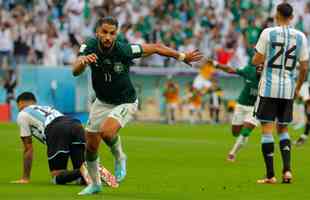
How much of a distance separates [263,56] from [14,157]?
6.76 m

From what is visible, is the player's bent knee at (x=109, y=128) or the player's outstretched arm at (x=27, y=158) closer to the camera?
the player's bent knee at (x=109, y=128)

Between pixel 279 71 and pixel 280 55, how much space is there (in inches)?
9.3

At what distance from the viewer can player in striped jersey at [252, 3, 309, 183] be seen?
1466cm

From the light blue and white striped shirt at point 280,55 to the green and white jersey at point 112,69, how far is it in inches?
87.5

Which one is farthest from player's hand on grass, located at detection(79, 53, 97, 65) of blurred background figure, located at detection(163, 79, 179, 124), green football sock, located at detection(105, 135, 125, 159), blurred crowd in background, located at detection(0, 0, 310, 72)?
blurred background figure, located at detection(163, 79, 179, 124)

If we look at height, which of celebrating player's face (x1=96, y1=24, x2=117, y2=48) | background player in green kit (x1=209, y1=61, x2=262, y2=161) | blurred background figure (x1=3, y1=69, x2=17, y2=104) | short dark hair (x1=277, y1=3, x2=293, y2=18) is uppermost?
short dark hair (x1=277, y1=3, x2=293, y2=18)

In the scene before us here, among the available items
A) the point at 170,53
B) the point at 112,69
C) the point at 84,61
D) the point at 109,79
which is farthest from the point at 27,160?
the point at 170,53

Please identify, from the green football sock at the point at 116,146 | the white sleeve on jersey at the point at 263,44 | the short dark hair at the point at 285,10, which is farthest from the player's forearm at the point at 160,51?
the short dark hair at the point at 285,10

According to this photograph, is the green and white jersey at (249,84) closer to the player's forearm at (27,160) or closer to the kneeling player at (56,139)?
the kneeling player at (56,139)

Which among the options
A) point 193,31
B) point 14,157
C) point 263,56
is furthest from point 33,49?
point 263,56

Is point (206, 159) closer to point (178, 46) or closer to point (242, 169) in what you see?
point (242, 169)

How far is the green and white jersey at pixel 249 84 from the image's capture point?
19.4 m

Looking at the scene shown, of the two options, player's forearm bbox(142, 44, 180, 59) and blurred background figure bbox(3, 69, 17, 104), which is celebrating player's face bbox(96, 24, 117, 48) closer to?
player's forearm bbox(142, 44, 180, 59)

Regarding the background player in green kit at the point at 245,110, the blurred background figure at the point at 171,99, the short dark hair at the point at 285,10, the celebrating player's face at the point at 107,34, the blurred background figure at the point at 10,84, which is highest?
the short dark hair at the point at 285,10
